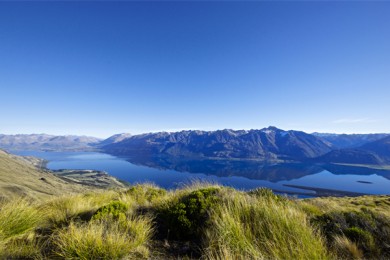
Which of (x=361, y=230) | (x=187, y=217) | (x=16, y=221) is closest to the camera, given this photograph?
(x=16, y=221)

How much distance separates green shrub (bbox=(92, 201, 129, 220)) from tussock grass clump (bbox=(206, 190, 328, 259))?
2394mm

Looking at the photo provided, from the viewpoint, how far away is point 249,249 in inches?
153

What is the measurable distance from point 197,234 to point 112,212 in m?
→ 2.28

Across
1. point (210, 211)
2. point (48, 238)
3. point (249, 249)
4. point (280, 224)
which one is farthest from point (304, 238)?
point (48, 238)

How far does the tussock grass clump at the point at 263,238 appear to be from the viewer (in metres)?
3.83

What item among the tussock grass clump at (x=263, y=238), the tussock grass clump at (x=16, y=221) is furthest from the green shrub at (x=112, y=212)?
the tussock grass clump at (x=263, y=238)

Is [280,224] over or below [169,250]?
over

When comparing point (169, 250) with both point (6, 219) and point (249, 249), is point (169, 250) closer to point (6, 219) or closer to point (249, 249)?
point (249, 249)

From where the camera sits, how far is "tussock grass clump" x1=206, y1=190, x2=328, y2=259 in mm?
3828

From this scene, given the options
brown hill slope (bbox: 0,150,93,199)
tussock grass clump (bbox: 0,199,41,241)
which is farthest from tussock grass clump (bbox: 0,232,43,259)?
brown hill slope (bbox: 0,150,93,199)

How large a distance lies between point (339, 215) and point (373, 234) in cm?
74

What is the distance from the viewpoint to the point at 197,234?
5336 millimetres

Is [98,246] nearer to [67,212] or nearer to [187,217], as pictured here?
[187,217]

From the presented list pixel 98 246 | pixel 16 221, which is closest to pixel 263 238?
pixel 98 246
